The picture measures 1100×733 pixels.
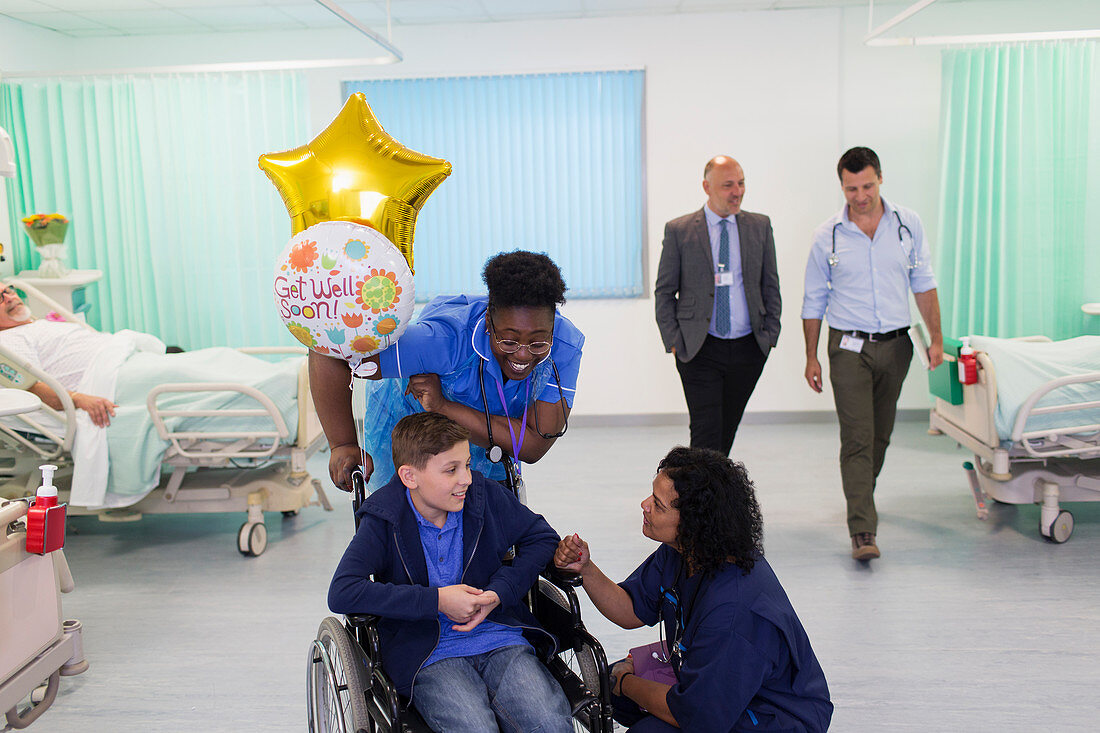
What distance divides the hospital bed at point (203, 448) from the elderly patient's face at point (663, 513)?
87.3 inches

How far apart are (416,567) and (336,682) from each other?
273 millimetres

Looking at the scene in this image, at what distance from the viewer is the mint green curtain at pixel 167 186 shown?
5.58 meters

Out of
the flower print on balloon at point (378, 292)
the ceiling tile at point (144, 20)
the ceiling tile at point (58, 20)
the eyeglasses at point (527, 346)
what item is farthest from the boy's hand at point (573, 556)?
the ceiling tile at point (58, 20)

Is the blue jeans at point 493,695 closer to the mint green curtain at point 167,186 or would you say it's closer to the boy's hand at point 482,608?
the boy's hand at point 482,608

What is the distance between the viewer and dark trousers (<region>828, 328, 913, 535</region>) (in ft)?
11.7

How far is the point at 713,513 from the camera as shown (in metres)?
1.77

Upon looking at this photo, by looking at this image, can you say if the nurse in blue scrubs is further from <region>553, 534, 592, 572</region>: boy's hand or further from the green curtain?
the green curtain

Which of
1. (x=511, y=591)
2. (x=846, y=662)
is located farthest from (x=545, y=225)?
(x=511, y=591)

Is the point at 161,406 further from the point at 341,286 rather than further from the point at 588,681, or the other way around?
the point at 588,681

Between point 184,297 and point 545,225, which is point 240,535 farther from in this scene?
point 545,225

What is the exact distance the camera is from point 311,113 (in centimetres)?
618

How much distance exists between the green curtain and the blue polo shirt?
182 inches

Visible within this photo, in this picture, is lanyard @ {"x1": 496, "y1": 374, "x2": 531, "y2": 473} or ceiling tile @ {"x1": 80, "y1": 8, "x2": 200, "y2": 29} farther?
ceiling tile @ {"x1": 80, "y1": 8, "x2": 200, "y2": 29}

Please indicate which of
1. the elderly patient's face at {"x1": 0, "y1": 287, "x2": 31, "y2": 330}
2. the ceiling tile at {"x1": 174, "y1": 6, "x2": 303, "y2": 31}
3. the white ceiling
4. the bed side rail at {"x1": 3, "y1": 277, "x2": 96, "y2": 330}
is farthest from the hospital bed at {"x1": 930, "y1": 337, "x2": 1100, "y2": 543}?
the ceiling tile at {"x1": 174, "y1": 6, "x2": 303, "y2": 31}
